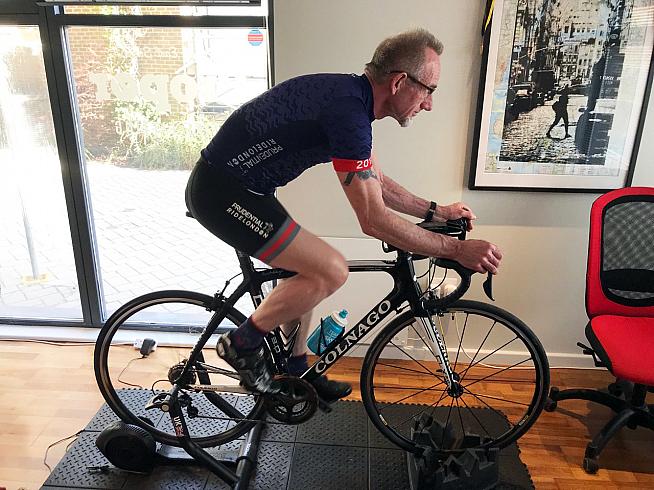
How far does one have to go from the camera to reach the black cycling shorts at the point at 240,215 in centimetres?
152

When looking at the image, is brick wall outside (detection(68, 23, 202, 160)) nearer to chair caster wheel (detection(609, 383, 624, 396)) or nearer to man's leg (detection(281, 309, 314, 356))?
man's leg (detection(281, 309, 314, 356))

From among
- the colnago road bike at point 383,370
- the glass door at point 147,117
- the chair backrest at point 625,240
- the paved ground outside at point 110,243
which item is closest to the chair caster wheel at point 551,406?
the colnago road bike at point 383,370

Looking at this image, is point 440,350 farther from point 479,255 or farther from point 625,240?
point 625,240

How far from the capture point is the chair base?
6.36ft

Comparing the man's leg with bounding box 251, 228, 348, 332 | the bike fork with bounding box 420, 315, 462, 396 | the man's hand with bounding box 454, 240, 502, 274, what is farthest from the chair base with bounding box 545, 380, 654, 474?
the man's leg with bounding box 251, 228, 348, 332

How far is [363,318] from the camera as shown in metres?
1.77

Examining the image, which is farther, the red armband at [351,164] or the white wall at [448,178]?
the white wall at [448,178]

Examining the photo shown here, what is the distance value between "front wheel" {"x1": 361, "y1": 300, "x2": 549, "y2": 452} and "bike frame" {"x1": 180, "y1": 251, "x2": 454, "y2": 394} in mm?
46

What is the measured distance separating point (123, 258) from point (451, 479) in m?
2.21

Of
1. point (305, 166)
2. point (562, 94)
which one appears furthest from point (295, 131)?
point (562, 94)

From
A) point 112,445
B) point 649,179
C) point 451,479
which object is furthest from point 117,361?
point 649,179

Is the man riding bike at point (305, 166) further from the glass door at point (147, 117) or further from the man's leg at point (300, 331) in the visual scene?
the glass door at point (147, 117)

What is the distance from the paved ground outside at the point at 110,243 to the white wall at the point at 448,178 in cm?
85

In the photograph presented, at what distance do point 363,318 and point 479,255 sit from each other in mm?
471
